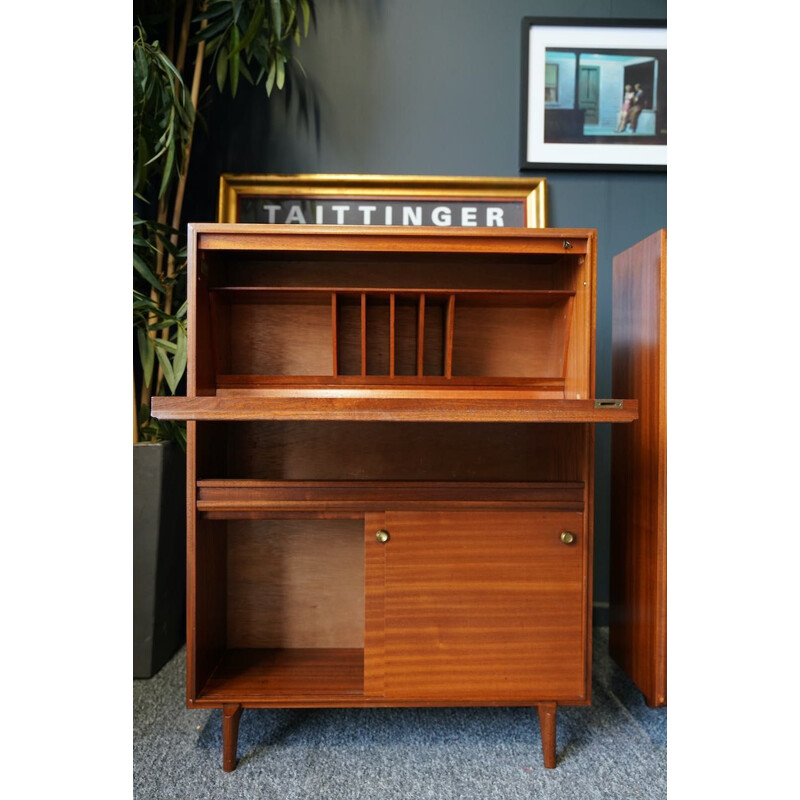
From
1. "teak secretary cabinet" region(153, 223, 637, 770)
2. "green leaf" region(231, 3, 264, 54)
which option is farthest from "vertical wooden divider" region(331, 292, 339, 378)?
"green leaf" region(231, 3, 264, 54)

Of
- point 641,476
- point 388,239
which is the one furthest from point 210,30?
point 641,476

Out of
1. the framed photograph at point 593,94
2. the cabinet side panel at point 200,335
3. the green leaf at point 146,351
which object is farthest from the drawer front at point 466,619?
the framed photograph at point 593,94

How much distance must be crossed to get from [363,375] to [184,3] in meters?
1.29

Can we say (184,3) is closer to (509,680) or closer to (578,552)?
(578,552)

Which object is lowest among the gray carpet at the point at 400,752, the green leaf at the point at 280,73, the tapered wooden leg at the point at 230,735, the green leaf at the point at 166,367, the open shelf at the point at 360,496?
the gray carpet at the point at 400,752

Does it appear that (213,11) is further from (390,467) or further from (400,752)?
(400,752)

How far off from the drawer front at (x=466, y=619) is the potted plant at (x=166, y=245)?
2.26ft

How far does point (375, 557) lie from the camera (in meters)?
1.17

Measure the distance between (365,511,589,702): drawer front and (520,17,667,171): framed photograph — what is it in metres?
1.21

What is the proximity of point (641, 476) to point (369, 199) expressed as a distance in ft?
3.70

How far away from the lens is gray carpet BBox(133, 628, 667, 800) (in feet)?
3.62

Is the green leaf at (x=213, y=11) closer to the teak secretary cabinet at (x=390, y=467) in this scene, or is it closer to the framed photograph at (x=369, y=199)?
the framed photograph at (x=369, y=199)

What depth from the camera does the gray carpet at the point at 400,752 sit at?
3.62ft

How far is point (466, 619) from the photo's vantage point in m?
1.18
